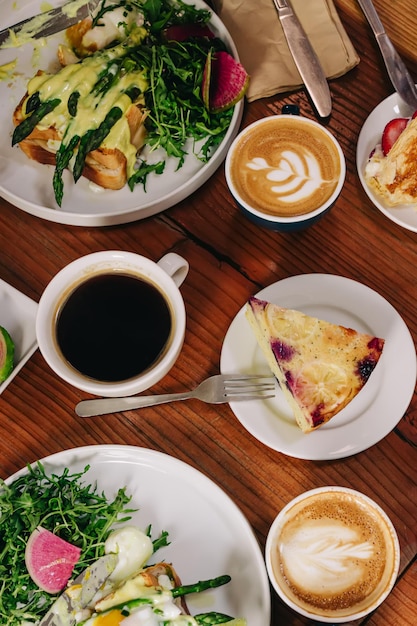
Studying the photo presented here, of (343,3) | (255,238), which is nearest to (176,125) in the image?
(255,238)

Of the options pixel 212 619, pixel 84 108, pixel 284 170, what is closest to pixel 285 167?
pixel 284 170

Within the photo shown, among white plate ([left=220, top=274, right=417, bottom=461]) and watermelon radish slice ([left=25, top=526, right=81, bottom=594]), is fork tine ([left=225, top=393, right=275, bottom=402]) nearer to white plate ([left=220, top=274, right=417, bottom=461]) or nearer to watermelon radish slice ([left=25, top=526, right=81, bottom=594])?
white plate ([left=220, top=274, right=417, bottom=461])

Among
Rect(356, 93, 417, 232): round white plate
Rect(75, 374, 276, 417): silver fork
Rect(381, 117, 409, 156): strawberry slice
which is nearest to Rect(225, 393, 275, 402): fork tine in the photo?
Rect(75, 374, 276, 417): silver fork

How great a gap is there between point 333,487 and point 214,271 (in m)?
0.54

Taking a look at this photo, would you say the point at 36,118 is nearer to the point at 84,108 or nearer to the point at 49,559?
the point at 84,108

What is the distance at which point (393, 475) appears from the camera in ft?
4.66

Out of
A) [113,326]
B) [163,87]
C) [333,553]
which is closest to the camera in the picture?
[333,553]

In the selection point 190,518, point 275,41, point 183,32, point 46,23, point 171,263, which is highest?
point 46,23

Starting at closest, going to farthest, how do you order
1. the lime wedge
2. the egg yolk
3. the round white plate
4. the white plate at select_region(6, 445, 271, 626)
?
the egg yolk, the white plate at select_region(6, 445, 271, 626), the lime wedge, the round white plate

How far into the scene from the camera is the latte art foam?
4.27 ft

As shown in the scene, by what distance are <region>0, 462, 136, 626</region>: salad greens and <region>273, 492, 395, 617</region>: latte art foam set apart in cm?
33

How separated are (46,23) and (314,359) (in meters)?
1.02

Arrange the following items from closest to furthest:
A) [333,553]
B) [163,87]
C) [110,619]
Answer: [110,619] → [333,553] → [163,87]

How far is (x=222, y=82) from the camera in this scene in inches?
59.8
